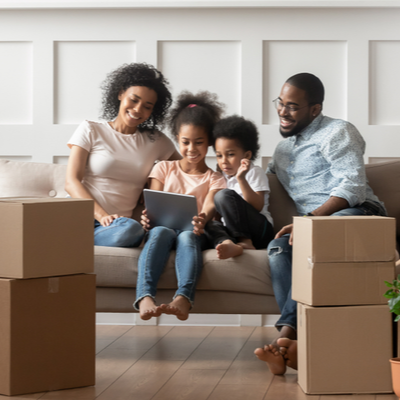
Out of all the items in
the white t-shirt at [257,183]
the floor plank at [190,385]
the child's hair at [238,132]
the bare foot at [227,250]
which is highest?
the child's hair at [238,132]

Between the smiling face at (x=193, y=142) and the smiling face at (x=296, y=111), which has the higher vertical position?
the smiling face at (x=296, y=111)

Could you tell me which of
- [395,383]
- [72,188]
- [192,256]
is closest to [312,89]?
[192,256]

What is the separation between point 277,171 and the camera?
2244 mm

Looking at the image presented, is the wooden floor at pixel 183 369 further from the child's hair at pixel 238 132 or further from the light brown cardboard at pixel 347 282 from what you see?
the child's hair at pixel 238 132

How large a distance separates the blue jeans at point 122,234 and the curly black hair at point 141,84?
→ 54 cm

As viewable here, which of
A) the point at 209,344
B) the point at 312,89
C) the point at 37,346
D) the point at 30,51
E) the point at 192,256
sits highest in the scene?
the point at 30,51

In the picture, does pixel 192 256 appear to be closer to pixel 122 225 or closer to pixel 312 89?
pixel 122 225

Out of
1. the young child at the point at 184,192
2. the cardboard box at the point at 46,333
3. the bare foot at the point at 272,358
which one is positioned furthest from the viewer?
the young child at the point at 184,192

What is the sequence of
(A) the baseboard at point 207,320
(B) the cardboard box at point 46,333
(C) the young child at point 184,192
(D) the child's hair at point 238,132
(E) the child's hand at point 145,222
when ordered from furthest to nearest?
1. (A) the baseboard at point 207,320
2. (D) the child's hair at point 238,132
3. (E) the child's hand at point 145,222
4. (C) the young child at point 184,192
5. (B) the cardboard box at point 46,333

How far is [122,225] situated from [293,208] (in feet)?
2.43

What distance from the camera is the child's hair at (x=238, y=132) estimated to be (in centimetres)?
209

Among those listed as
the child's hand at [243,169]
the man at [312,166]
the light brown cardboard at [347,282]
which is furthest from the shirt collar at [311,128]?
the light brown cardboard at [347,282]

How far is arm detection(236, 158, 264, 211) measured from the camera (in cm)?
198

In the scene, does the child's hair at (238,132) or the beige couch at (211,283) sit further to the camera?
the child's hair at (238,132)
